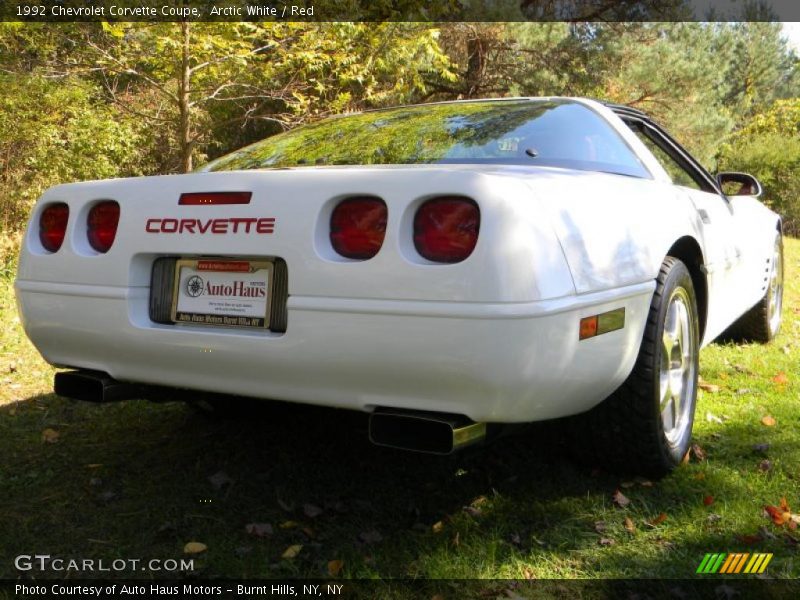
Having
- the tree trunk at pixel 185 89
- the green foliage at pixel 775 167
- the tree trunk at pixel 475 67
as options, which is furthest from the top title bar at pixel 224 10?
the green foliage at pixel 775 167

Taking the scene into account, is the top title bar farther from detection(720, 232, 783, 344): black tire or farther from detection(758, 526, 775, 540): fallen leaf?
detection(758, 526, 775, 540): fallen leaf

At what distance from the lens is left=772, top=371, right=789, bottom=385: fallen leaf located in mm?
4152

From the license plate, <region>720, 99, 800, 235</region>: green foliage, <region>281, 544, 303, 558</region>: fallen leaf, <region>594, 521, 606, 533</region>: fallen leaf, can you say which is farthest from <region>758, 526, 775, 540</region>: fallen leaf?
<region>720, 99, 800, 235</region>: green foliage

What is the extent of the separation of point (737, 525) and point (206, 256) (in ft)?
6.07

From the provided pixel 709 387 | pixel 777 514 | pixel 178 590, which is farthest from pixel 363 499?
pixel 709 387

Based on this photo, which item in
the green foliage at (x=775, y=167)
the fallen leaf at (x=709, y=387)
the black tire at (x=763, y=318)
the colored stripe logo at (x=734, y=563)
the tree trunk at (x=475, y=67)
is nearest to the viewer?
the colored stripe logo at (x=734, y=563)

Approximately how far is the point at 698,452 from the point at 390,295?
178cm

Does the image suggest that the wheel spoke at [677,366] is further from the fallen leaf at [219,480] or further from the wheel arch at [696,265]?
the fallen leaf at [219,480]

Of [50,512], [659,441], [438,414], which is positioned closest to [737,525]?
[659,441]

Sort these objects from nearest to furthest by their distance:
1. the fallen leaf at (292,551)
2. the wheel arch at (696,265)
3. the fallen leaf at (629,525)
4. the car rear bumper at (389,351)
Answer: the car rear bumper at (389,351), the fallen leaf at (292,551), the fallen leaf at (629,525), the wheel arch at (696,265)

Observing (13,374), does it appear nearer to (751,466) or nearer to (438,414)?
(438,414)

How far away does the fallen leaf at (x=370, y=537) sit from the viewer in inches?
94.7

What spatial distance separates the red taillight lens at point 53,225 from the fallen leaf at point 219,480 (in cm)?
97

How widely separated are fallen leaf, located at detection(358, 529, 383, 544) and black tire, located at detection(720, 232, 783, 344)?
349 cm
